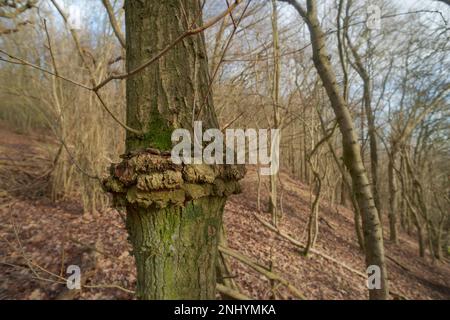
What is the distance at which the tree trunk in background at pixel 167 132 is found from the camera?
2.78 ft

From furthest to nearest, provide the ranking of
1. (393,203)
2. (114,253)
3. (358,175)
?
1. (393,203)
2. (114,253)
3. (358,175)

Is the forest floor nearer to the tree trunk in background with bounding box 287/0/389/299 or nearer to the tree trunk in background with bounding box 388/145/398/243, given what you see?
the tree trunk in background with bounding box 388/145/398/243

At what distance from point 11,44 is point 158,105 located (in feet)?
23.3

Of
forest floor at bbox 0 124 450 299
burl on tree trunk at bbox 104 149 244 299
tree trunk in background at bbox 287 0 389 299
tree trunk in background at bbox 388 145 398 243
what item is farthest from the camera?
tree trunk in background at bbox 388 145 398 243

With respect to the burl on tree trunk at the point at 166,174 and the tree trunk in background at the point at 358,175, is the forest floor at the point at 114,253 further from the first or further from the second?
the tree trunk in background at the point at 358,175

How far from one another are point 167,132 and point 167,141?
0.10ft

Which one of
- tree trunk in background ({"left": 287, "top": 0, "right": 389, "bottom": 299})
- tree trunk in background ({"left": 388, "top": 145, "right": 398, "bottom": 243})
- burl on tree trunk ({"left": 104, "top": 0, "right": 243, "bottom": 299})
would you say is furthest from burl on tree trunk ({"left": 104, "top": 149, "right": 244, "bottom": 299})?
tree trunk in background ({"left": 388, "top": 145, "right": 398, "bottom": 243})

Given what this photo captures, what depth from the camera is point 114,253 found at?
3402mm

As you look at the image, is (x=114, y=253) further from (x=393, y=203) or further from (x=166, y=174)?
(x=393, y=203)

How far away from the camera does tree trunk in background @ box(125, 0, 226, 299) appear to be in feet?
2.78

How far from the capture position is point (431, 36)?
618 cm

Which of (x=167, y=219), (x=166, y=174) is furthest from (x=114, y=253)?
(x=166, y=174)
